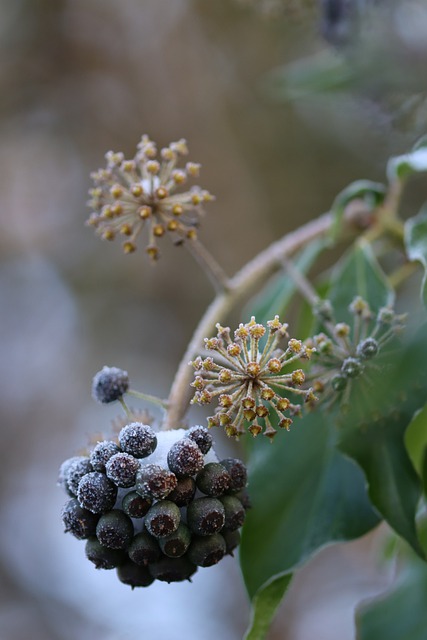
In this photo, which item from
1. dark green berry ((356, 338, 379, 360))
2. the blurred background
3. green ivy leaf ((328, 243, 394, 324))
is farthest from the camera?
the blurred background

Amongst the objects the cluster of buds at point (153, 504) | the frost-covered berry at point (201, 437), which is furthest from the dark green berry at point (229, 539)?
A: the frost-covered berry at point (201, 437)

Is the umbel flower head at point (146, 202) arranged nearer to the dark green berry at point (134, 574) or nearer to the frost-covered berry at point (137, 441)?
the frost-covered berry at point (137, 441)

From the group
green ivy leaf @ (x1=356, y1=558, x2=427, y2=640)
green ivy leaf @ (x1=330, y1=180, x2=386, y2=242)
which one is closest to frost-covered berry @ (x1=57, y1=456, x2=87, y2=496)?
green ivy leaf @ (x1=330, y1=180, x2=386, y2=242)

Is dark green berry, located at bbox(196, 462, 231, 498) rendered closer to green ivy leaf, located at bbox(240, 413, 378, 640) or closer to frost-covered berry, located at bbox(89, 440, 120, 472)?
frost-covered berry, located at bbox(89, 440, 120, 472)

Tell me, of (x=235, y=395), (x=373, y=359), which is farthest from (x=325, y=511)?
(x=235, y=395)

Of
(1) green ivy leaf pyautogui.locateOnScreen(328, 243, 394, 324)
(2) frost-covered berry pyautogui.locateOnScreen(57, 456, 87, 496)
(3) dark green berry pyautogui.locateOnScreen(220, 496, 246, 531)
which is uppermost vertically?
(1) green ivy leaf pyautogui.locateOnScreen(328, 243, 394, 324)

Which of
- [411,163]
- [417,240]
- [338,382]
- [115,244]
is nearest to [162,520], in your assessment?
[338,382]

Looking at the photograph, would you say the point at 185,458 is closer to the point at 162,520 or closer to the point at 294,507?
the point at 162,520
